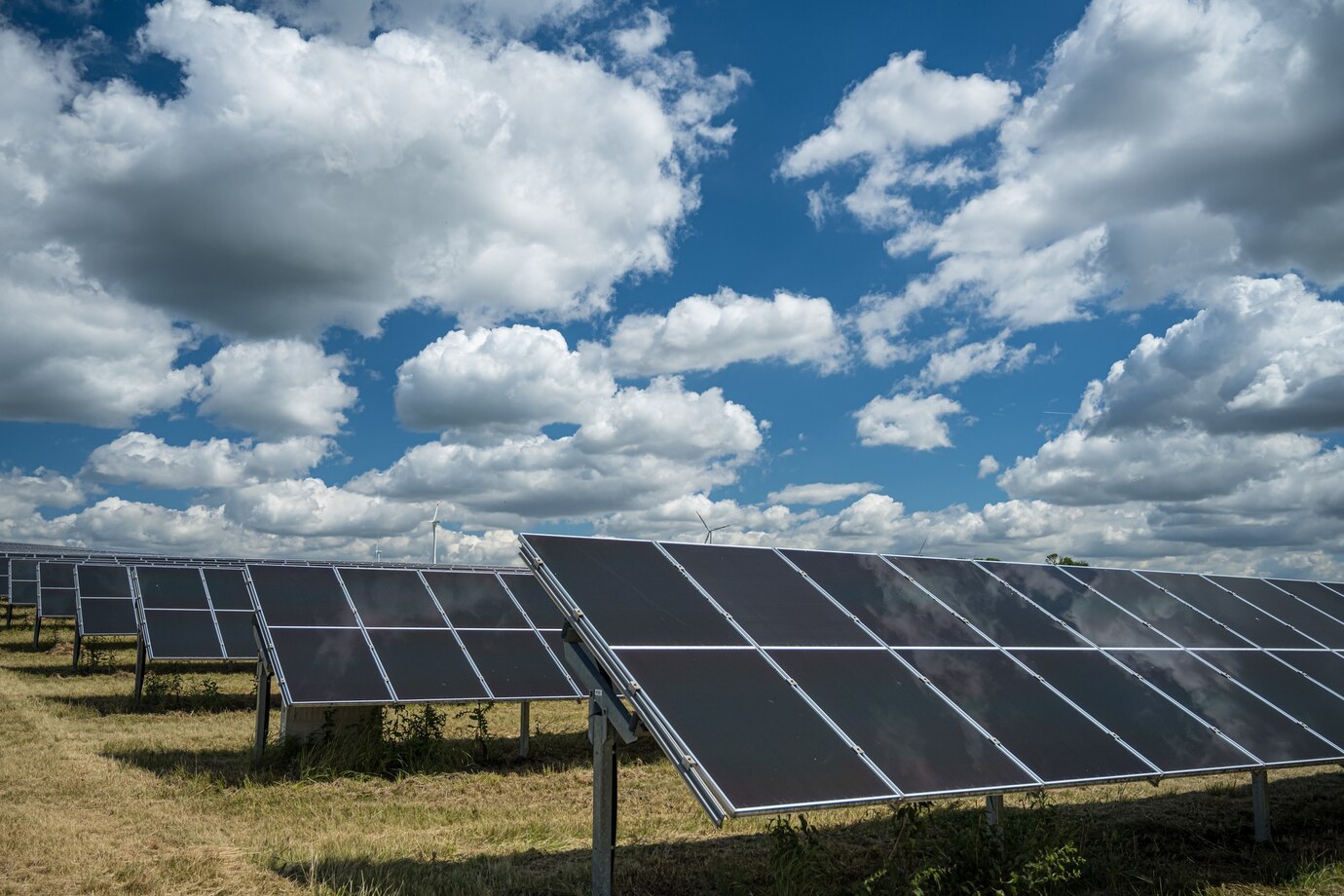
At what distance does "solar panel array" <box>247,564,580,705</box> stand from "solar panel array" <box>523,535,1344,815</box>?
8909 mm

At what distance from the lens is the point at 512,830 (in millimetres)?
14352

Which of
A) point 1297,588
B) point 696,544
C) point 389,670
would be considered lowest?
point 389,670

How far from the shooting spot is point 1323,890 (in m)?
11.5

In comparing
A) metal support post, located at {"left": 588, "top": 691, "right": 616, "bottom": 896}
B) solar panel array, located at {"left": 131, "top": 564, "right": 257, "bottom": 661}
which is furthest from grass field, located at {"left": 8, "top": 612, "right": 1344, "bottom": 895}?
solar panel array, located at {"left": 131, "top": 564, "right": 257, "bottom": 661}

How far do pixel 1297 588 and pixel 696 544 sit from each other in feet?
56.4

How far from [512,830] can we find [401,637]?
295 inches

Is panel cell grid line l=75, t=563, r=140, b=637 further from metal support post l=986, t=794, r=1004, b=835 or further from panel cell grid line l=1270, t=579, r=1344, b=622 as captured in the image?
panel cell grid line l=1270, t=579, r=1344, b=622

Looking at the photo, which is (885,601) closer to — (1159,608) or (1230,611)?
(1159,608)

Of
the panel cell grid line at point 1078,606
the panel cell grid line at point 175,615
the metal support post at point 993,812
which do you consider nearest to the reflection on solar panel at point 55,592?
the panel cell grid line at point 175,615

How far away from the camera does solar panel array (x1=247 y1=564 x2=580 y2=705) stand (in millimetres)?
18609

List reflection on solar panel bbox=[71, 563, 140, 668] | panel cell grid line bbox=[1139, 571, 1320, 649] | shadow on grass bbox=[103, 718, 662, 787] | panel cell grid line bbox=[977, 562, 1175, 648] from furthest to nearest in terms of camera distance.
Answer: reflection on solar panel bbox=[71, 563, 140, 668], shadow on grass bbox=[103, 718, 662, 787], panel cell grid line bbox=[1139, 571, 1320, 649], panel cell grid line bbox=[977, 562, 1175, 648]

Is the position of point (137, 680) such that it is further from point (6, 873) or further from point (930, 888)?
point (930, 888)

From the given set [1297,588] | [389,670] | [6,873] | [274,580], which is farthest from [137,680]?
[1297,588]

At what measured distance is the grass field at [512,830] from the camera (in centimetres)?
1080
